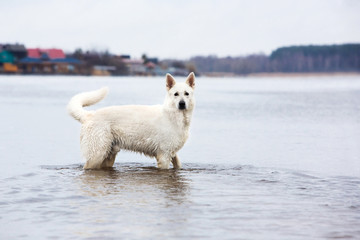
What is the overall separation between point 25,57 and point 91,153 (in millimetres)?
137529

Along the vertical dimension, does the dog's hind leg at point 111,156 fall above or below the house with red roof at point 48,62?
below

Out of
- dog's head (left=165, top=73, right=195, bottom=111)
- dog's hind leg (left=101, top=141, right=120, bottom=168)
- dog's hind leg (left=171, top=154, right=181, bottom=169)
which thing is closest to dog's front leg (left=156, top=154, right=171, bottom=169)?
dog's hind leg (left=171, top=154, right=181, bottom=169)

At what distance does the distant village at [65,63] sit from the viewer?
13850cm

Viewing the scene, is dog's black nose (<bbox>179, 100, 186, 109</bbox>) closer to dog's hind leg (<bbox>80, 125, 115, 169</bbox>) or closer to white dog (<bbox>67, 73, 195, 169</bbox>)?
white dog (<bbox>67, 73, 195, 169</bbox>)

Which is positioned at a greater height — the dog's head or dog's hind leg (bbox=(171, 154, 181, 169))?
the dog's head

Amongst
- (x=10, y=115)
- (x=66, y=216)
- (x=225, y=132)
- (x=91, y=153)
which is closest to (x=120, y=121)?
(x=91, y=153)

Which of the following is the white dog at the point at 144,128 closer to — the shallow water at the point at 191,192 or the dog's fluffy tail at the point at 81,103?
the dog's fluffy tail at the point at 81,103

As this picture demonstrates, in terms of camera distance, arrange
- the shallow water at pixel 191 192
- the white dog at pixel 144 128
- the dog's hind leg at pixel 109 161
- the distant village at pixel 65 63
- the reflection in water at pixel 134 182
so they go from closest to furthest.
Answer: the shallow water at pixel 191 192, the reflection in water at pixel 134 182, the white dog at pixel 144 128, the dog's hind leg at pixel 109 161, the distant village at pixel 65 63

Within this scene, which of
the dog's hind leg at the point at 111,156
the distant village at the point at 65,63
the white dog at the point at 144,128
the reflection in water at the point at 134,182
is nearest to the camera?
the reflection in water at the point at 134,182

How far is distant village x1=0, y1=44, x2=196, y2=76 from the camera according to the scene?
454 ft

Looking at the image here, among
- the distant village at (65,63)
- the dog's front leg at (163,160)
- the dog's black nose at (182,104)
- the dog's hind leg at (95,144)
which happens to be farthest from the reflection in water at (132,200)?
the distant village at (65,63)

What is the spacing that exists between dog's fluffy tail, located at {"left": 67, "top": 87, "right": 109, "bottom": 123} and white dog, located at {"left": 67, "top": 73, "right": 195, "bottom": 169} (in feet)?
0.08

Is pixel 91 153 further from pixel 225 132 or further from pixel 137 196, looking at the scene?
pixel 225 132

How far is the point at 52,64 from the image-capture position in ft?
481
